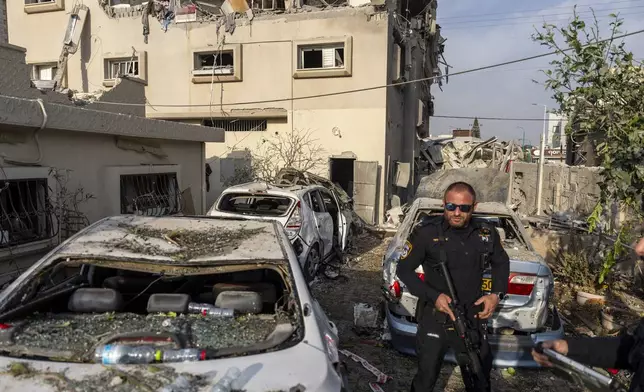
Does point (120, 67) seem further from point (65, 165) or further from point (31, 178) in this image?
point (31, 178)

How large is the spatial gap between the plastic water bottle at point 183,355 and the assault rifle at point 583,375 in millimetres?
1650

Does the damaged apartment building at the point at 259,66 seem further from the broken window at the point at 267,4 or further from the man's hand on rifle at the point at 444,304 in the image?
the man's hand on rifle at the point at 444,304

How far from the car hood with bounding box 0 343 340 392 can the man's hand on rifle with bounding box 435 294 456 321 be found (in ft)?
3.26

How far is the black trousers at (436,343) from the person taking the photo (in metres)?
2.88

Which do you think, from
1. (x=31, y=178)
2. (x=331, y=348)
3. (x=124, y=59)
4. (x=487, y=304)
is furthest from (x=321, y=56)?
(x=331, y=348)

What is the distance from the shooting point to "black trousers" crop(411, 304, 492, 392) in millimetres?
2875

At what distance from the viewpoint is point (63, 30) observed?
1519 cm

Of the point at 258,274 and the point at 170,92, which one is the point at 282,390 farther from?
the point at 170,92

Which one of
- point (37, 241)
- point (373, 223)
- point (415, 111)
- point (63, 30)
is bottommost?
point (373, 223)

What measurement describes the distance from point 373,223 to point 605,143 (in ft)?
30.5

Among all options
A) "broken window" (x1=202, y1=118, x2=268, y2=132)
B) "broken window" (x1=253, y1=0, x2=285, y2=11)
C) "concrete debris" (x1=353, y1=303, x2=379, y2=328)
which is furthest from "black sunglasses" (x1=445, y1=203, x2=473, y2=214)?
"broken window" (x1=253, y1=0, x2=285, y2=11)

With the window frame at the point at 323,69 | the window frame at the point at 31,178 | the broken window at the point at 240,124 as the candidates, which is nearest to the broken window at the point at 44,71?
the broken window at the point at 240,124

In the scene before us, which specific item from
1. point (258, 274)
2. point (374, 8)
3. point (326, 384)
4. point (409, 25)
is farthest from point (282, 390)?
point (409, 25)

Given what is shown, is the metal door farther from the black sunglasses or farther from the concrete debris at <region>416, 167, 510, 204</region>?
the black sunglasses
